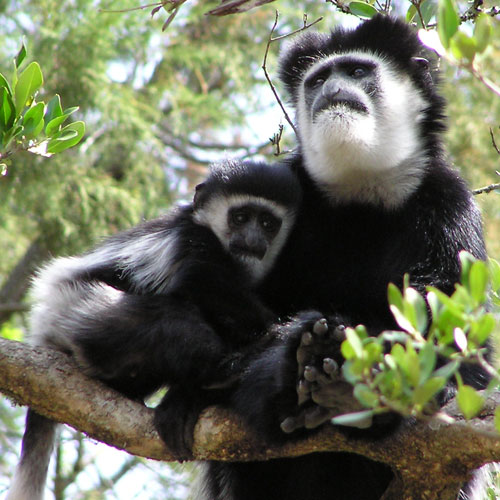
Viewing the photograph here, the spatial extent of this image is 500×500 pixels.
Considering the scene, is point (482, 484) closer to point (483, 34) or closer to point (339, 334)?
point (339, 334)

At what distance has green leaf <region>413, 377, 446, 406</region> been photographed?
114cm

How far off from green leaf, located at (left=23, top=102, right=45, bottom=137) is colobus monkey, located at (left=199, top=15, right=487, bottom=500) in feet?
2.80

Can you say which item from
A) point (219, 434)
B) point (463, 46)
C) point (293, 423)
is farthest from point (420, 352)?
point (219, 434)

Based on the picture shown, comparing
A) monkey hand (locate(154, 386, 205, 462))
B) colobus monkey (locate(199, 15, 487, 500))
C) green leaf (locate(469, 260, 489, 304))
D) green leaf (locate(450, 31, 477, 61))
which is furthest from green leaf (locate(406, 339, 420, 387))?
monkey hand (locate(154, 386, 205, 462))

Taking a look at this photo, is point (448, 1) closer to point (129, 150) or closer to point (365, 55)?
point (365, 55)

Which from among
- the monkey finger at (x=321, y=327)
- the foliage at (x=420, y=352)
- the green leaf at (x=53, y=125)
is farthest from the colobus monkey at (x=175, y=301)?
the foliage at (x=420, y=352)

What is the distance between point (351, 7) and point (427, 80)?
0.38 metres

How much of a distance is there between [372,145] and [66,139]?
38.0 inches

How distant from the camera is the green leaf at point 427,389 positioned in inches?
45.1

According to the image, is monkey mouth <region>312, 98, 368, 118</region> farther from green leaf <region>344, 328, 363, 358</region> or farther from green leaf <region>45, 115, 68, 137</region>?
green leaf <region>344, 328, 363, 358</region>

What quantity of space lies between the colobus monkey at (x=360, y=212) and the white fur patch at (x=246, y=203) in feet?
0.14

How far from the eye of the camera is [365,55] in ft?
8.96

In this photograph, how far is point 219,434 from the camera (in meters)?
2.05

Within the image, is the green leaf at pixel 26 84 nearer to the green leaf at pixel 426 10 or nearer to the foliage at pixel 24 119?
the foliage at pixel 24 119
